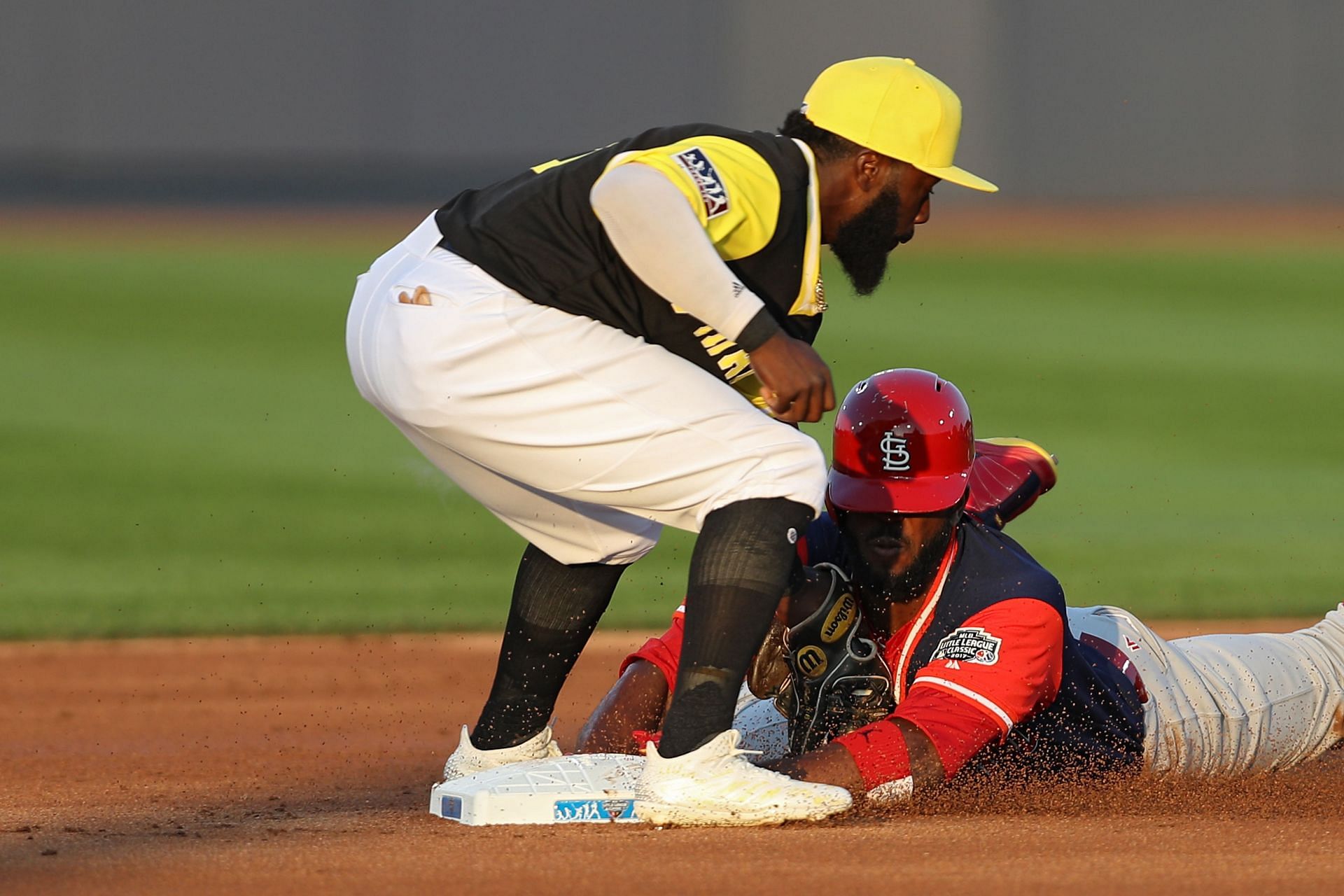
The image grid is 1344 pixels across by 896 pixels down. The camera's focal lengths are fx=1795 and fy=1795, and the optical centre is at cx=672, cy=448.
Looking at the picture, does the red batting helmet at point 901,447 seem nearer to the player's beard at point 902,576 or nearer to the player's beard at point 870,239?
the player's beard at point 902,576

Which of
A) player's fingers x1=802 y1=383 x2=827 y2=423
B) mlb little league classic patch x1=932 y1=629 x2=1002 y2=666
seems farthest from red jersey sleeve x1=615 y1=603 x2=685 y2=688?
player's fingers x1=802 y1=383 x2=827 y2=423

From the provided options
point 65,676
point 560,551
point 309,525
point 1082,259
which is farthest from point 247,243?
point 560,551

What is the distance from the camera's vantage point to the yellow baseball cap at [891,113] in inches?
147

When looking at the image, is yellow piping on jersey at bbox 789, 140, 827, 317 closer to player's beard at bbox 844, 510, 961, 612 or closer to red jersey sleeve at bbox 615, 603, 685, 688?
player's beard at bbox 844, 510, 961, 612

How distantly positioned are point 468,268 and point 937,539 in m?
1.28

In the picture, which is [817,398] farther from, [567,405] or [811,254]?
[567,405]

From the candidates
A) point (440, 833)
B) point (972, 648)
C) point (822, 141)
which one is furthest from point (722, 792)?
point (822, 141)

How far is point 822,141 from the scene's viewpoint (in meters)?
3.79

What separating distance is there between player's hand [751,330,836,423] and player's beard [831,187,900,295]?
463 millimetres

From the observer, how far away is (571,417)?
359cm

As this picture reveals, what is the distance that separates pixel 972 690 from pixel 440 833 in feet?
3.81

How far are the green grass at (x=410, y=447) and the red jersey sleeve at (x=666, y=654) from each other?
3.80 metres

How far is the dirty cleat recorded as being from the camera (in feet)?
15.7

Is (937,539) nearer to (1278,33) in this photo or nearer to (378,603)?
(378,603)
